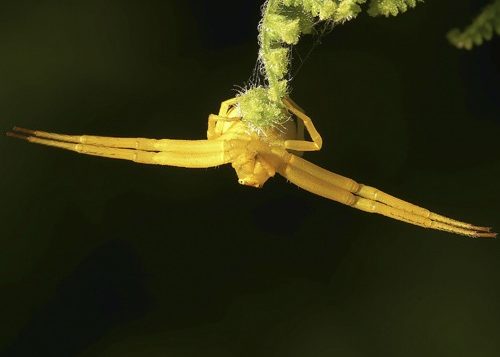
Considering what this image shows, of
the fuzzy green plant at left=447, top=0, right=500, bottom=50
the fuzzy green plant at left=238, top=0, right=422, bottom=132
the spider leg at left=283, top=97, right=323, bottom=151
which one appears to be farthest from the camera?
the fuzzy green plant at left=447, top=0, right=500, bottom=50

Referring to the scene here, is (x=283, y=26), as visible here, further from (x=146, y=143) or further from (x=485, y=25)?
(x=485, y=25)

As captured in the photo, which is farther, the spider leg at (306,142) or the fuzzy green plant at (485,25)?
the fuzzy green plant at (485,25)

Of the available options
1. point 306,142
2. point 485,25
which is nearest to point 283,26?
point 306,142

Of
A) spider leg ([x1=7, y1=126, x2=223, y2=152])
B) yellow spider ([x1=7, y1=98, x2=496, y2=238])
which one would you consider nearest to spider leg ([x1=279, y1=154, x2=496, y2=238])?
yellow spider ([x1=7, y1=98, x2=496, y2=238])

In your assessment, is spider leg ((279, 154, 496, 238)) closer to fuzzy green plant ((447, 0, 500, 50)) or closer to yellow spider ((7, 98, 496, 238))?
yellow spider ((7, 98, 496, 238))

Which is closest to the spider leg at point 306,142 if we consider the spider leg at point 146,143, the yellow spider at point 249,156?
the yellow spider at point 249,156

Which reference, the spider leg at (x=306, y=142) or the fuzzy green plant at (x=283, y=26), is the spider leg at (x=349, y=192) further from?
the fuzzy green plant at (x=283, y=26)
